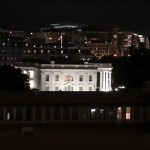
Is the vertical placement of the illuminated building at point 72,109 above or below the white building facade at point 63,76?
above

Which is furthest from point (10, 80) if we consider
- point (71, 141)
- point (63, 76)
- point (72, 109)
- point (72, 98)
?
point (71, 141)

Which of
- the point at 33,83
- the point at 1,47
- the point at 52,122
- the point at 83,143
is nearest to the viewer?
the point at 83,143

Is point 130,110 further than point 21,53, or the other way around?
point 21,53

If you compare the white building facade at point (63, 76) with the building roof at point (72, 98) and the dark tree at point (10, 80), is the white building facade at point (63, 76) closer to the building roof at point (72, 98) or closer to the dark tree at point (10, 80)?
the dark tree at point (10, 80)

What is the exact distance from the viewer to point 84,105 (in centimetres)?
2759

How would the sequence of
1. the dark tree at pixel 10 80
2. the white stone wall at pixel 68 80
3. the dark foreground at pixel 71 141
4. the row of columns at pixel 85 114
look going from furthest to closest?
the white stone wall at pixel 68 80 → the dark tree at pixel 10 80 → the row of columns at pixel 85 114 → the dark foreground at pixel 71 141

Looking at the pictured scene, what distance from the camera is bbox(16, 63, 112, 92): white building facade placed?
298 feet

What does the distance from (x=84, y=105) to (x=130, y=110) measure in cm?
217

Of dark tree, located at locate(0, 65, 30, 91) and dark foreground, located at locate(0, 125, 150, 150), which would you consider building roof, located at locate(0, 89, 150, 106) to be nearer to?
dark foreground, located at locate(0, 125, 150, 150)

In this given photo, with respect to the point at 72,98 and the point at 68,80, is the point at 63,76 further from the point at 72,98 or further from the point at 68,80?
the point at 72,98

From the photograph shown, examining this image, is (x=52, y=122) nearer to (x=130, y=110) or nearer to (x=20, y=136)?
(x=130, y=110)

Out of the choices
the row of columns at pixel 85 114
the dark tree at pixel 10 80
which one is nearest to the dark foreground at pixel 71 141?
the row of columns at pixel 85 114

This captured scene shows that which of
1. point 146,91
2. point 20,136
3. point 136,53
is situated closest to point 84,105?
point 146,91

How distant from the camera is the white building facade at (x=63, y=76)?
298 ft
